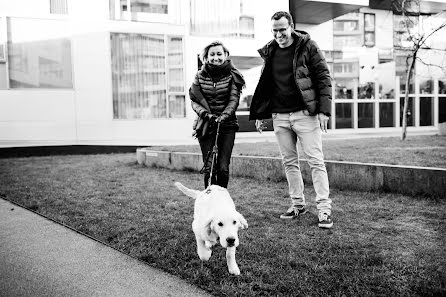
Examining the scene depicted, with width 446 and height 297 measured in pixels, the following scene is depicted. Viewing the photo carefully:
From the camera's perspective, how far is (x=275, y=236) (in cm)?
427

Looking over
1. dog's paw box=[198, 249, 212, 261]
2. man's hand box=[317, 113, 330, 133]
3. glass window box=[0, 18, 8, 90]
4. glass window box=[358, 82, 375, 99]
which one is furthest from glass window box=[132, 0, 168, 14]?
dog's paw box=[198, 249, 212, 261]

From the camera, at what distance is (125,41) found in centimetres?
1445

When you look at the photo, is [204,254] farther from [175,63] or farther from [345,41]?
[345,41]

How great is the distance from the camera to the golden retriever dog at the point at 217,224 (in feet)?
10.3

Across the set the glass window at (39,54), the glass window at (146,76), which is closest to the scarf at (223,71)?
the glass window at (146,76)

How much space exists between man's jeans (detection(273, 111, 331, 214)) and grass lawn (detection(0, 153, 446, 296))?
1.16 feet

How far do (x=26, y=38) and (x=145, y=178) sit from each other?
7.98 metres

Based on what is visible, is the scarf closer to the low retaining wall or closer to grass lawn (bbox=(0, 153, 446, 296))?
grass lawn (bbox=(0, 153, 446, 296))

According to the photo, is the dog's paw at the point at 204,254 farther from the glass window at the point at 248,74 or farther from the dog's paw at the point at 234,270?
the glass window at the point at 248,74

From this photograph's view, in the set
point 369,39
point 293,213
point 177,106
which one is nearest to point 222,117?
point 293,213

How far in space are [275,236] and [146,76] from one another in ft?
37.5

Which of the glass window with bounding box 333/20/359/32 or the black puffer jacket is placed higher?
the glass window with bounding box 333/20/359/32

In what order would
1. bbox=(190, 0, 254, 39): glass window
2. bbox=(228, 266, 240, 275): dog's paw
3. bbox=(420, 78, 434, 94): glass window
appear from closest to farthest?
1. bbox=(228, 266, 240, 275): dog's paw
2. bbox=(190, 0, 254, 39): glass window
3. bbox=(420, 78, 434, 94): glass window

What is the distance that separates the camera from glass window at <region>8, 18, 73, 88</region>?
1334cm
